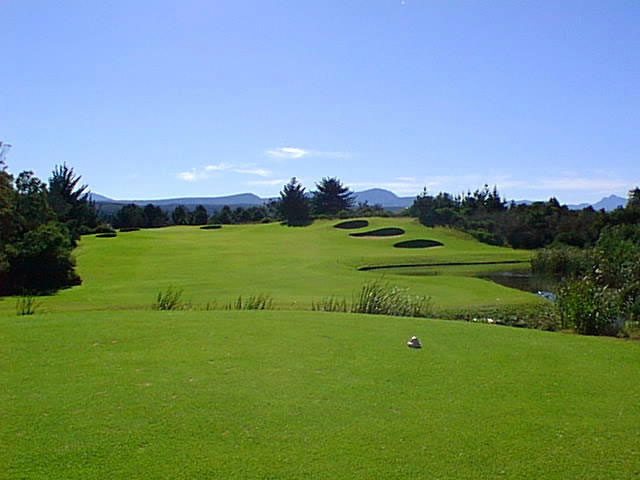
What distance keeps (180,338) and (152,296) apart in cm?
1040

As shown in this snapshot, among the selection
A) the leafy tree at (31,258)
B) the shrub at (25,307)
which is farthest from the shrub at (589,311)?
the leafy tree at (31,258)

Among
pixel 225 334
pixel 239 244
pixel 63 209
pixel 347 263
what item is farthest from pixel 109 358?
pixel 63 209

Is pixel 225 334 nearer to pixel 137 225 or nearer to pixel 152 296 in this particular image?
pixel 152 296

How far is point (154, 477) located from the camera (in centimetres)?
372

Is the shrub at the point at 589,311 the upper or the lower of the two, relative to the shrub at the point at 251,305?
upper

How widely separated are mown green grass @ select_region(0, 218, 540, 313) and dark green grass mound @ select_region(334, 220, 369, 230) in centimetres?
89

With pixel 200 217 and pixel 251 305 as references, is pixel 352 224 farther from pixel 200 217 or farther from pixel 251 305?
pixel 251 305

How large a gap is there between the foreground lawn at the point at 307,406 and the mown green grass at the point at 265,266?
777 centimetres

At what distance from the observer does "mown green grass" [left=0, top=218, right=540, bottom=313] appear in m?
18.0

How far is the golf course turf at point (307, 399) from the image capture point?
4.01 metres

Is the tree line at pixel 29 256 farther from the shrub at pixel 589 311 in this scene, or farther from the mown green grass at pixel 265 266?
the shrub at pixel 589 311

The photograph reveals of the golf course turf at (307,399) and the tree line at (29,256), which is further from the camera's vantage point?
the tree line at (29,256)

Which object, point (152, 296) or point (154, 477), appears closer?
point (154, 477)

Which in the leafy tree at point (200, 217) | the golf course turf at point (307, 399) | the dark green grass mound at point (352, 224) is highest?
the leafy tree at point (200, 217)
